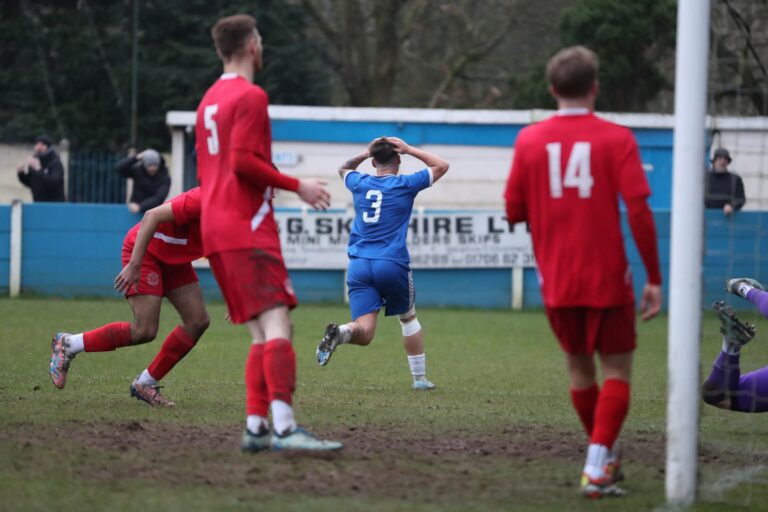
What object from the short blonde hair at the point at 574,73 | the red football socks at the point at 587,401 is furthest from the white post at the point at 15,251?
the short blonde hair at the point at 574,73

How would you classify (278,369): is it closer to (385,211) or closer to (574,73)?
(574,73)

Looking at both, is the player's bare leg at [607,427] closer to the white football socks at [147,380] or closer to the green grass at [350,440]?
the green grass at [350,440]

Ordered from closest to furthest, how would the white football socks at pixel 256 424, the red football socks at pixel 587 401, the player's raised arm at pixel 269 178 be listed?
the red football socks at pixel 587 401 → the player's raised arm at pixel 269 178 → the white football socks at pixel 256 424

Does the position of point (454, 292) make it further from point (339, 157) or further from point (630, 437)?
point (630, 437)

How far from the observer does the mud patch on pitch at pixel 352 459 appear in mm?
5695

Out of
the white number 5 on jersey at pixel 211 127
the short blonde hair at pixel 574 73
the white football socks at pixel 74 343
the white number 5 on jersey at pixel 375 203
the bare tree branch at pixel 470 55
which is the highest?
the bare tree branch at pixel 470 55

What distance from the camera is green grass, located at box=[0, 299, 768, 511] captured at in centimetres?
550

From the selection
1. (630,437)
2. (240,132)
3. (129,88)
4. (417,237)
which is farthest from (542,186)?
(129,88)

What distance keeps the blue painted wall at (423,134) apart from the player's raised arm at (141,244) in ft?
54.1

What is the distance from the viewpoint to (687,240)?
17.7 feet

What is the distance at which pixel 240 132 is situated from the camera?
6.08 metres

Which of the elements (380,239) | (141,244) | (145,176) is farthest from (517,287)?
(141,244)

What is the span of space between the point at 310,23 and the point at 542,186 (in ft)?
91.5

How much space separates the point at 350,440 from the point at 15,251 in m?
13.7
